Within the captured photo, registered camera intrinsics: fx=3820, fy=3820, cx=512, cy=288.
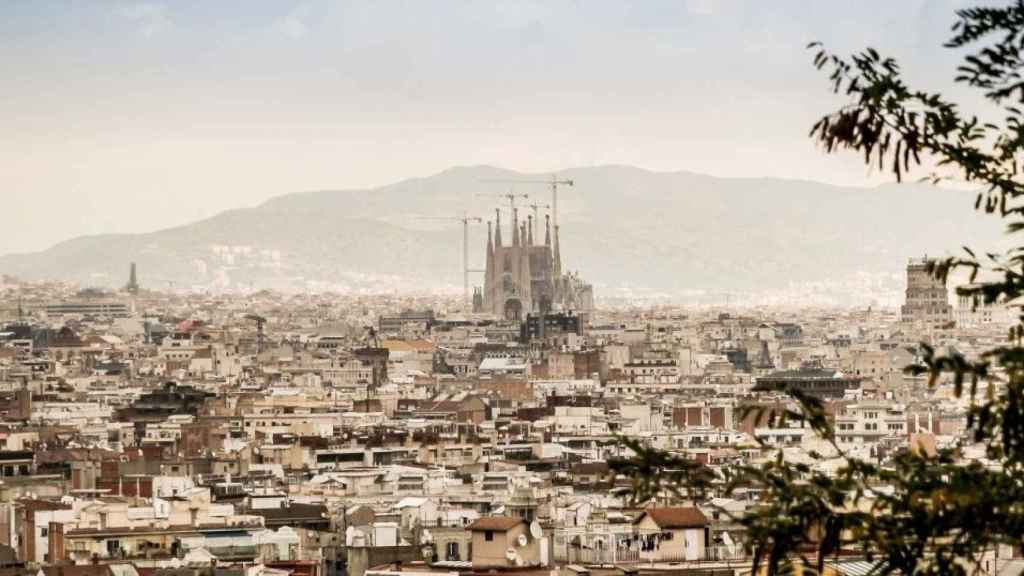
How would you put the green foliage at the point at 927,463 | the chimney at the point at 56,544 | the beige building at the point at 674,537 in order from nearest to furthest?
the green foliage at the point at 927,463 → the beige building at the point at 674,537 → the chimney at the point at 56,544

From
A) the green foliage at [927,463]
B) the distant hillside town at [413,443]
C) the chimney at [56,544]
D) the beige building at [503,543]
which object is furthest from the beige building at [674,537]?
the green foliage at [927,463]

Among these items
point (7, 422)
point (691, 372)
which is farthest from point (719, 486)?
point (691, 372)


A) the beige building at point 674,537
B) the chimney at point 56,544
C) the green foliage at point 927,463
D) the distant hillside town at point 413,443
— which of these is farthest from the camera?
the chimney at point 56,544

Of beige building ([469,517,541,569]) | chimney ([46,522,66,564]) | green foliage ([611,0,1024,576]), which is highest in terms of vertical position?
green foliage ([611,0,1024,576])

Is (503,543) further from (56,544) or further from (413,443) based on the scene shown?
(413,443)

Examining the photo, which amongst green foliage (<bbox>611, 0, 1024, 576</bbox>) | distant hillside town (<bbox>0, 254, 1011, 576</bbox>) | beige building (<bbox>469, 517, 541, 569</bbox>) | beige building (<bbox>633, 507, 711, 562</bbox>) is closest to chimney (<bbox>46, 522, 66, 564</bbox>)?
distant hillside town (<bbox>0, 254, 1011, 576</bbox>)

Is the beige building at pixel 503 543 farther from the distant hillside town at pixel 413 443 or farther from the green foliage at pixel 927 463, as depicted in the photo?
the green foliage at pixel 927 463

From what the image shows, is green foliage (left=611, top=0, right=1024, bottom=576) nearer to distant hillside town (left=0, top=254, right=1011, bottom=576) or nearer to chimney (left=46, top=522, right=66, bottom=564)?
distant hillside town (left=0, top=254, right=1011, bottom=576)

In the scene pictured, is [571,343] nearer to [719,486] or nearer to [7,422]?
[7,422]

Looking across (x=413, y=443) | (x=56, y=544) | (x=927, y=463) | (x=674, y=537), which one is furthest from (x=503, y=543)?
(x=413, y=443)

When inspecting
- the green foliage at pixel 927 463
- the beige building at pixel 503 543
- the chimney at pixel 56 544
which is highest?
the green foliage at pixel 927 463

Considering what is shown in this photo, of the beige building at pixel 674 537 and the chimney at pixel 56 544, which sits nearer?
the beige building at pixel 674 537
